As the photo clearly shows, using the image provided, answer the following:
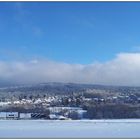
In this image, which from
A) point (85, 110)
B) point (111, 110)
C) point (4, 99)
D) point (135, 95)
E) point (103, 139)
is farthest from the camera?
point (4, 99)

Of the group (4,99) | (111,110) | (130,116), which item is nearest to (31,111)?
(111,110)

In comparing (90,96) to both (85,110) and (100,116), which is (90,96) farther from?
(100,116)

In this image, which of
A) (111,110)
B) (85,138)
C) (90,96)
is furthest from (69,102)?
(85,138)

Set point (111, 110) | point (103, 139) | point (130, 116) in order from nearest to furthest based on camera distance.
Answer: point (103, 139), point (130, 116), point (111, 110)

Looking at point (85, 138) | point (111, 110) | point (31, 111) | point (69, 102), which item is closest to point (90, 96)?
point (69, 102)

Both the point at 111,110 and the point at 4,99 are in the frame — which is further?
the point at 4,99

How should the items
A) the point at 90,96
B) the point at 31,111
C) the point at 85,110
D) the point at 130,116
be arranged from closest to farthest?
the point at 130,116
the point at 85,110
the point at 31,111
the point at 90,96

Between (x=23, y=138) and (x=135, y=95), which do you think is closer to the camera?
(x=23, y=138)

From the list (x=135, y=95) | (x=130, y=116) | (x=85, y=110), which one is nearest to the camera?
(x=130, y=116)

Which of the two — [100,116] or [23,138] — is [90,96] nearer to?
[100,116]
